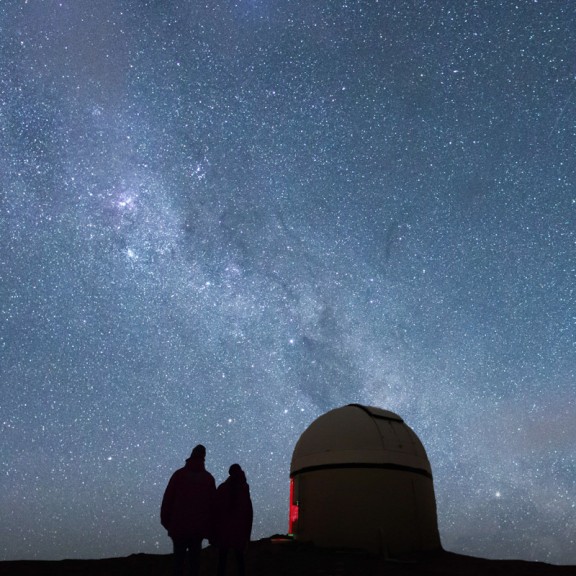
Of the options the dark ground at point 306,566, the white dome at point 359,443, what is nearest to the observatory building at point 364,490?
the white dome at point 359,443

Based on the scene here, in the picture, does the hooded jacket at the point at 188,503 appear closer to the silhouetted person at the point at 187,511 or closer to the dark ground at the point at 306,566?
the silhouetted person at the point at 187,511

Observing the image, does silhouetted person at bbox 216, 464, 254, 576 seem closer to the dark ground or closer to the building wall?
the dark ground

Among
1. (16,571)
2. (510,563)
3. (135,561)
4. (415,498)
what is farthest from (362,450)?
(16,571)

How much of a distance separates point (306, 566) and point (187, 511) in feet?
17.1

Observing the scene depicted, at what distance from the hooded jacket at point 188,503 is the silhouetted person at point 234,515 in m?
0.56

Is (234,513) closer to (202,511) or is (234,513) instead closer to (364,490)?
(202,511)

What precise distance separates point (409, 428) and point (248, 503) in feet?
29.6

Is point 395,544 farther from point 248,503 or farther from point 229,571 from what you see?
point 248,503

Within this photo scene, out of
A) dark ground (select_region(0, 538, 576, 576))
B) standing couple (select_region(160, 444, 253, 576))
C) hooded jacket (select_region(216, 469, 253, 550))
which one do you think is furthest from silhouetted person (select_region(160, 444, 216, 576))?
dark ground (select_region(0, 538, 576, 576))

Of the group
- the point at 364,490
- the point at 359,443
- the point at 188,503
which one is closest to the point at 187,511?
the point at 188,503

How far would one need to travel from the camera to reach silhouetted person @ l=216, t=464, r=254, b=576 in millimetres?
7414

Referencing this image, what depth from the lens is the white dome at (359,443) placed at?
1321 cm

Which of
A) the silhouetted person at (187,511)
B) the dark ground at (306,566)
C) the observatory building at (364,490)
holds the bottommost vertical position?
the dark ground at (306,566)

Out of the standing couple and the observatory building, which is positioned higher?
the observatory building
